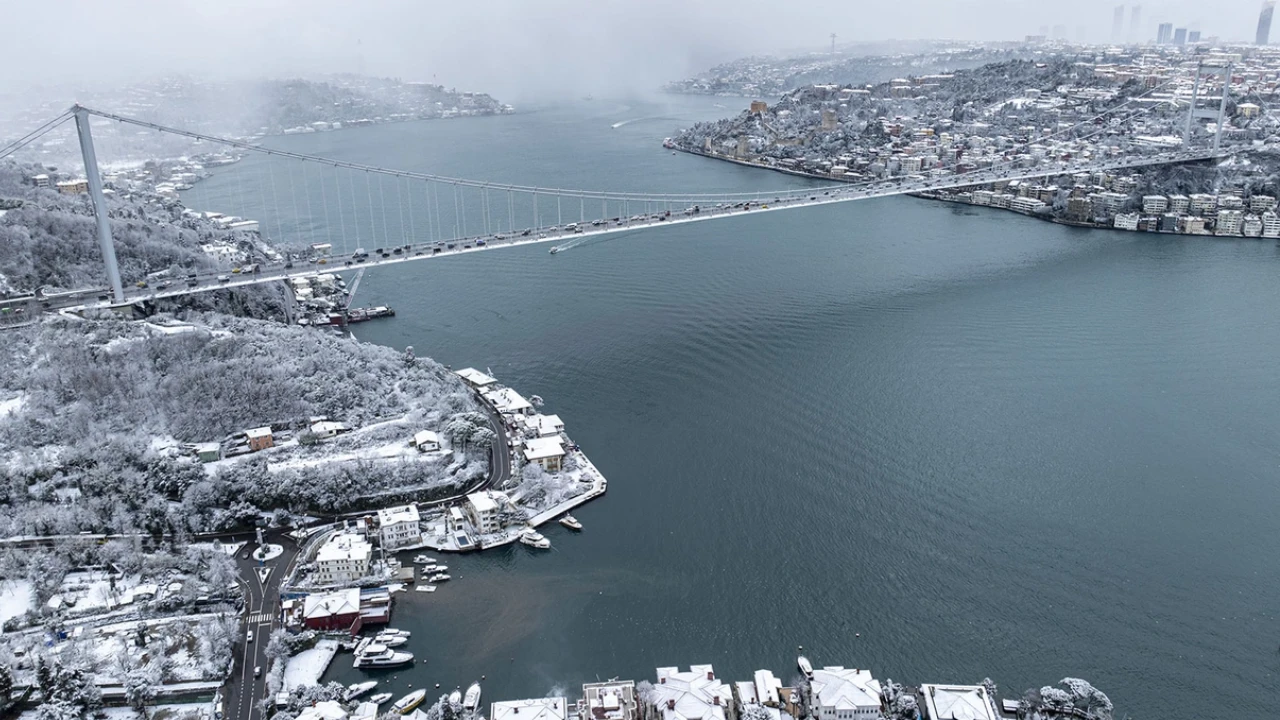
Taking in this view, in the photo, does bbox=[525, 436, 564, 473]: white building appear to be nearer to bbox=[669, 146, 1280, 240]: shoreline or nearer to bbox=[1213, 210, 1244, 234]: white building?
bbox=[669, 146, 1280, 240]: shoreline

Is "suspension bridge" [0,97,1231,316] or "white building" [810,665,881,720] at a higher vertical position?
"suspension bridge" [0,97,1231,316]

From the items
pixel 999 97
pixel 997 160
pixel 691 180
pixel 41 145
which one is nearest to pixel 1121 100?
pixel 999 97

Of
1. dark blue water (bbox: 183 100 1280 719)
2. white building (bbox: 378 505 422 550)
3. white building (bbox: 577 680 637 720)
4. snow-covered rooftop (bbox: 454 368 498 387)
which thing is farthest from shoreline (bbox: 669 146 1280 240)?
white building (bbox: 577 680 637 720)

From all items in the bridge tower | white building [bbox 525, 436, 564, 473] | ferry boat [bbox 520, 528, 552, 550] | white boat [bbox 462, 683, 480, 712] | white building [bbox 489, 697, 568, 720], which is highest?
the bridge tower

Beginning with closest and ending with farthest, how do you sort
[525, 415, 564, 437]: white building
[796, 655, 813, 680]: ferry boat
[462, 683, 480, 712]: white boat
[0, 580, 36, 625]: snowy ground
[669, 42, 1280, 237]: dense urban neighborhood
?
[462, 683, 480, 712]: white boat < [796, 655, 813, 680]: ferry boat < [0, 580, 36, 625]: snowy ground < [525, 415, 564, 437]: white building < [669, 42, 1280, 237]: dense urban neighborhood

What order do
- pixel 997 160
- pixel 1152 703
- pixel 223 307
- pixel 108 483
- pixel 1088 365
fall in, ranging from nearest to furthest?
pixel 1152 703, pixel 108 483, pixel 1088 365, pixel 223 307, pixel 997 160

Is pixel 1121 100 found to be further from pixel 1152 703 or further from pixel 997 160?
pixel 1152 703

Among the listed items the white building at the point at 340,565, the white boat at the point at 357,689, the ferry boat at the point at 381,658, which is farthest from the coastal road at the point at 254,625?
the ferry boat at the point at 381,658
